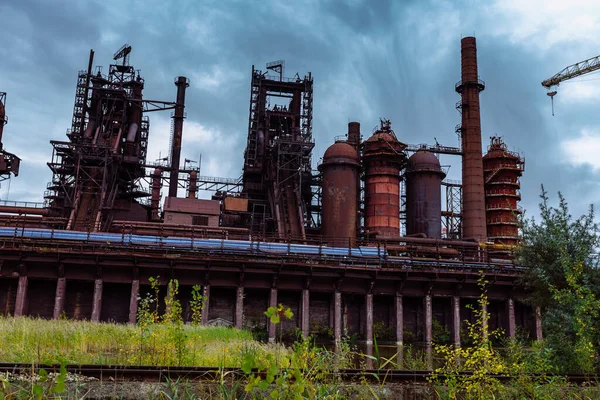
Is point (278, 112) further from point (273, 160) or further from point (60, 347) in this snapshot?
point (60, 347)

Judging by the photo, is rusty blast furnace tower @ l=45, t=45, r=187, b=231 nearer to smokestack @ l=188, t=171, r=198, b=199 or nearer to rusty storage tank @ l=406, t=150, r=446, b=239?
smokestack @ l=188, t=171, r=198, b=199

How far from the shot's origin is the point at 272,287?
97.3 feet

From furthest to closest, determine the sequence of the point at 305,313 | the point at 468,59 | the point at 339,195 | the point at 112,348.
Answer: the point at 468,59 < the point at 339,195 < the point at 305,313 < the point at 112,348

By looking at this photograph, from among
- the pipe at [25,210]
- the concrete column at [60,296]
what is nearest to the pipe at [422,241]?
the concrete column at [60,296]

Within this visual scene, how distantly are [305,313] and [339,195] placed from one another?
14.9 metres

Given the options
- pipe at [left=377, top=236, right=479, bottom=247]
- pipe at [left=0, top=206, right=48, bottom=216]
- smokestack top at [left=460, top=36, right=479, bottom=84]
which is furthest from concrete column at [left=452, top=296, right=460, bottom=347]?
pipe at [left=0, top=206, right=48, bottom=216]

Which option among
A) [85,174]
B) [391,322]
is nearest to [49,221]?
[85,174]

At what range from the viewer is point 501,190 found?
Result: 55562 millimetres

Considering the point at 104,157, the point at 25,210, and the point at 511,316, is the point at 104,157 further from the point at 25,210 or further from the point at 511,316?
the point at 511,316

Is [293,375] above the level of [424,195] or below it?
below

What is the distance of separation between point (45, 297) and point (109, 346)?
2039 cm

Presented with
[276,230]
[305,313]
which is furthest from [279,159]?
[305,313]

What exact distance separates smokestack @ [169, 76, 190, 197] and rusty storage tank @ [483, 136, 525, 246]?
35196 millimetres

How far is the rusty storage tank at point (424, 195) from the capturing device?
153 ft
